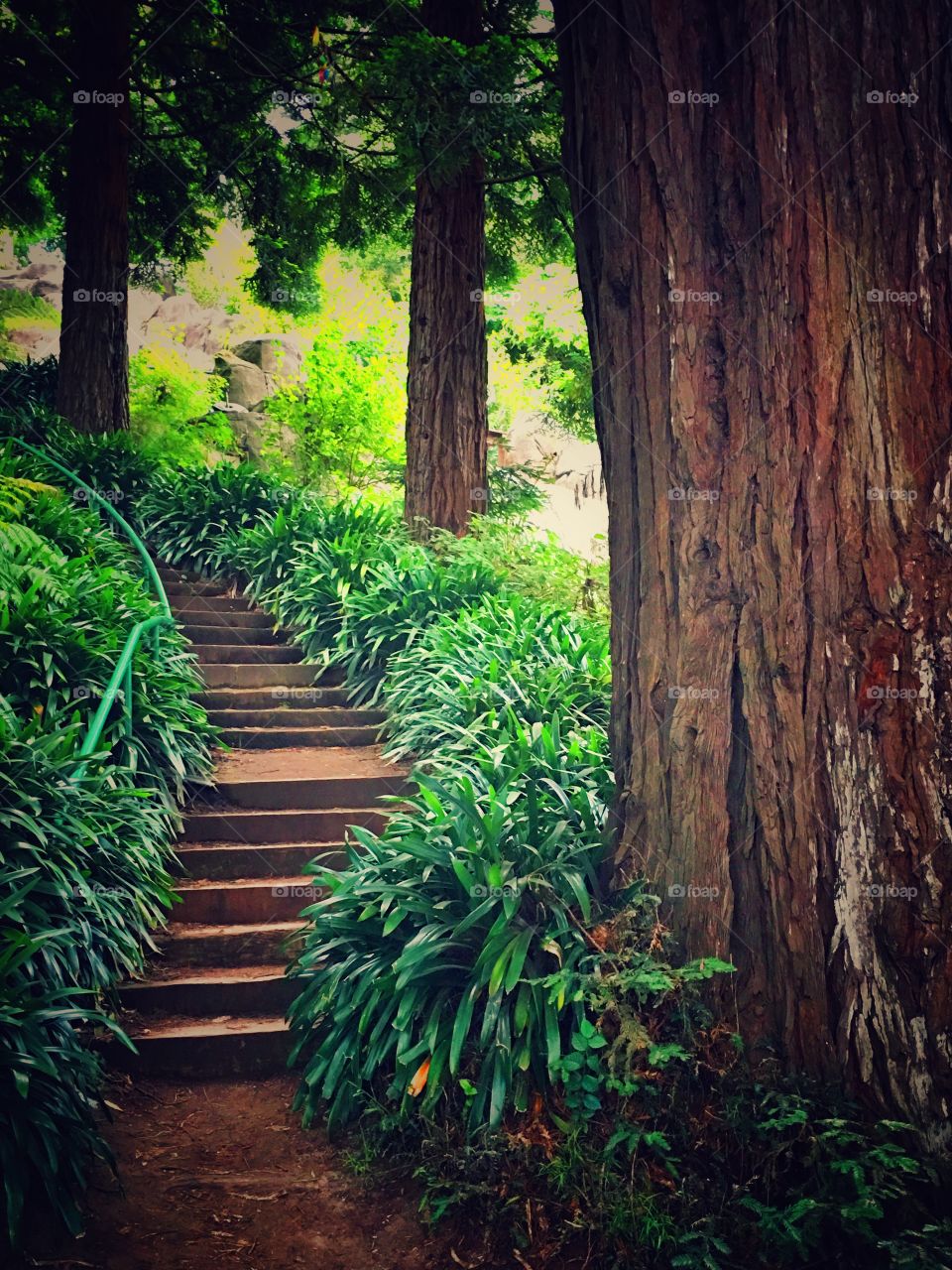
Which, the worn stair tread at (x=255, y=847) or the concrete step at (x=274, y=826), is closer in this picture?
the worn stair tread at (x=255, y=847)

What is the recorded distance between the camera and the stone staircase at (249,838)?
12.2ft

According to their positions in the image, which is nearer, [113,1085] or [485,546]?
[113,1085]

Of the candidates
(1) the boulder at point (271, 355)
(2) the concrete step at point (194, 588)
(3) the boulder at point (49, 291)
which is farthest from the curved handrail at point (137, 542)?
(3) the boulder at point (49, 291)

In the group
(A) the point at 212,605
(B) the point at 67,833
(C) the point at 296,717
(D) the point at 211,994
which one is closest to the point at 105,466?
(A) the point at 212,605

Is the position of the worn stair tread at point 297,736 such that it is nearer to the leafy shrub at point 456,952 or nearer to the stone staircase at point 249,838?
the stone staircase at point 249,838

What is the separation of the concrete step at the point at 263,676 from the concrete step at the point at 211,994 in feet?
8.86

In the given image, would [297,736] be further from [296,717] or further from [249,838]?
[249,838]

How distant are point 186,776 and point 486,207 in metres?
6.81

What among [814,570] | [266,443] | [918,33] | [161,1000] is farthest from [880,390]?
[266,443]

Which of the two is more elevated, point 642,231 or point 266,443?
point 266,443

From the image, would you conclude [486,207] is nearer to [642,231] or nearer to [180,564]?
[180,564]

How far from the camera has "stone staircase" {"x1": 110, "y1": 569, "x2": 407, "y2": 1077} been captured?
3705 mm

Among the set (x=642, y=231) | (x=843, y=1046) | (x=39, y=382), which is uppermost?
(x=39, y=382)

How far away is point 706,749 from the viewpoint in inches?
116
